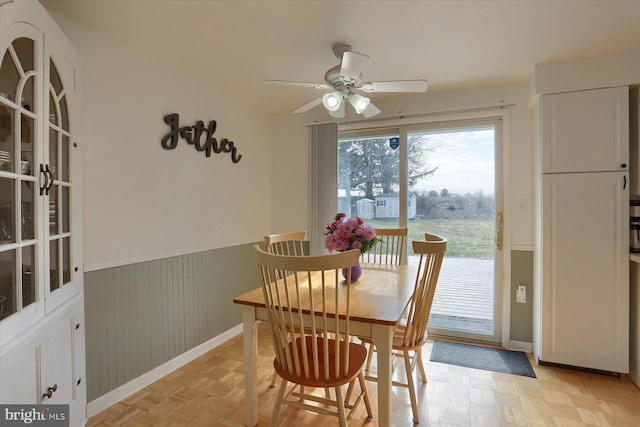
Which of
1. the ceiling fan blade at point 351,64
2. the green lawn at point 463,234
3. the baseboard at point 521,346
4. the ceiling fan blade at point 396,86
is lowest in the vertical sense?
the baseboard at point 521,346

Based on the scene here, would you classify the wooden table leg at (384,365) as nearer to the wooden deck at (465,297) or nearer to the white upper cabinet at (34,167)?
the white upper cabinet at (34,167)

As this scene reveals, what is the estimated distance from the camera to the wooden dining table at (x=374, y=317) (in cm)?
144

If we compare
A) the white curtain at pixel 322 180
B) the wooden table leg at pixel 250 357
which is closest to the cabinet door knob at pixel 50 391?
the wooden table leg at pixel 250 357

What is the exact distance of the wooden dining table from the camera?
144 centimetres

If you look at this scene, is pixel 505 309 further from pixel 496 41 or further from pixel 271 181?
pixel 271 181

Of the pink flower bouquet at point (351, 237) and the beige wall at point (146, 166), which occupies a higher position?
the beige wall at point (146, 166)

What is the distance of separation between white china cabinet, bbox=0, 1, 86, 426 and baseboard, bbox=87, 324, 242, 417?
0.21m

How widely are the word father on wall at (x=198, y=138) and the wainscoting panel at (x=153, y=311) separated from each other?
908mm

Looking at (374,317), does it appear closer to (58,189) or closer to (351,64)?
(351,64)

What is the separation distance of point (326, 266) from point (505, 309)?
2344 mm

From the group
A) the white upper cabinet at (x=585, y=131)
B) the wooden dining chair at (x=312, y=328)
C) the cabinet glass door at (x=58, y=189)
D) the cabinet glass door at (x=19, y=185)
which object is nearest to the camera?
the cabinet glass door at (x=19, y=185)

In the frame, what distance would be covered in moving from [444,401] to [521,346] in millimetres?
1218

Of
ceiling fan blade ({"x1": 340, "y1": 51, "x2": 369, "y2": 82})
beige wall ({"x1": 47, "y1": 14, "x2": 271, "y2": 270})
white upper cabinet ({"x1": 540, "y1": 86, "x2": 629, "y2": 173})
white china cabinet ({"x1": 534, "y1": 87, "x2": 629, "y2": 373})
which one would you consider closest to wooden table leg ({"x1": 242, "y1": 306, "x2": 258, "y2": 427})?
beige wall ({"x1": 47, "y1": 14, "x2": 271, "y2": 270})

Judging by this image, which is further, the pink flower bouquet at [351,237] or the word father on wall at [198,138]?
the word father on wall at [198,138]
